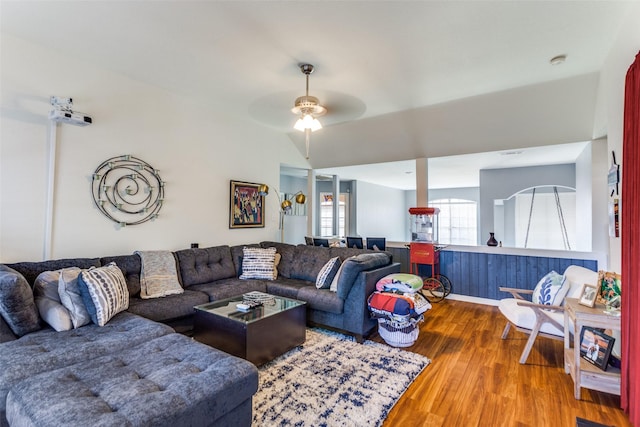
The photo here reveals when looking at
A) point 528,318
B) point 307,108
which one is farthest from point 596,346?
point 307,108

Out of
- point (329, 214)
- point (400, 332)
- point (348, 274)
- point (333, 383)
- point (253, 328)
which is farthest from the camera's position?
point (329, 214)

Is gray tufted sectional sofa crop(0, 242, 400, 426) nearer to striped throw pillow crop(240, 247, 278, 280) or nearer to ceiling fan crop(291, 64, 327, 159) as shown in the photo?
striped throw pillow crop(240, 247, 278, 280)

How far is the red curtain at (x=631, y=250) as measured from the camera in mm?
1831

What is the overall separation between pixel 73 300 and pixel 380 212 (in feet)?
27.9

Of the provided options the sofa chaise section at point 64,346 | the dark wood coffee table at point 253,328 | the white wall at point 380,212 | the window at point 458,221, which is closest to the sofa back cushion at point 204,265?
the dark wood coffee table at point 253,328

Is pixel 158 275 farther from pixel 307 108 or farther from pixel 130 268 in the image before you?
pixel 307 108

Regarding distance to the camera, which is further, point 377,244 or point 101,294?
point 377,244

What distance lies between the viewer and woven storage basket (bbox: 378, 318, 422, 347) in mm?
3035

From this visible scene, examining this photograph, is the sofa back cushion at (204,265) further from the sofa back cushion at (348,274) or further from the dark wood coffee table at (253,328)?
the sofa back cushion at (348,274)

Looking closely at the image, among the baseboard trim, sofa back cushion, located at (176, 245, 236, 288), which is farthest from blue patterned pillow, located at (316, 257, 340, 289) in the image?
the baseboard trim

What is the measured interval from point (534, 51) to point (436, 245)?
9.76 feet

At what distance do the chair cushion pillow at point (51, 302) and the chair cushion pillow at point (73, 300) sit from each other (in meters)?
0.03

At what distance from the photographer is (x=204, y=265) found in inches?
151

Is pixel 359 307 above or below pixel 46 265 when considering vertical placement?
below
